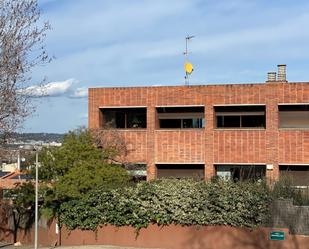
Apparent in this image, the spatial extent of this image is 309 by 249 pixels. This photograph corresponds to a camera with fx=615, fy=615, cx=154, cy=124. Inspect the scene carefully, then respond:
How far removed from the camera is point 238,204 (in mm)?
23562

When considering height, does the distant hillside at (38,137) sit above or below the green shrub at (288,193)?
above

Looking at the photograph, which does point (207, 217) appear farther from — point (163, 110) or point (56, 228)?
point (163, 110)

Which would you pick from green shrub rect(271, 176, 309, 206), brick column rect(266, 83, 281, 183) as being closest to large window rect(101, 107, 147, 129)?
brick column rect(266, 83, 281, 183)

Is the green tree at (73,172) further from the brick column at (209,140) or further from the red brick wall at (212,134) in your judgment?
the brick column at (209,140)

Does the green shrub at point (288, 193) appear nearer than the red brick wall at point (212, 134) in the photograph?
Yes

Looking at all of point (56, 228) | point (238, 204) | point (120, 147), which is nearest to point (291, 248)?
point (238, 204)

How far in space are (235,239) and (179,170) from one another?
16.7 metres

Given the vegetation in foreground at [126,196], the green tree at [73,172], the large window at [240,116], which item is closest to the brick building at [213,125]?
the large window at [240,116]

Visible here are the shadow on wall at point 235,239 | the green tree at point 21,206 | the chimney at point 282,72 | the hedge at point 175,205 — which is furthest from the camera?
the chimney at point 282,72

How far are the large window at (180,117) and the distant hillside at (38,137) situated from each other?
9.32 m

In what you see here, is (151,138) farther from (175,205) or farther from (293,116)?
(175,205)

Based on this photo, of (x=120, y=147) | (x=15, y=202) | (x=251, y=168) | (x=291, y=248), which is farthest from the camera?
(x=120, y=147)

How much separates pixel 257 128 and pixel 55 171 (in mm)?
13774

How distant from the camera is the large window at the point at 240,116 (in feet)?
125
